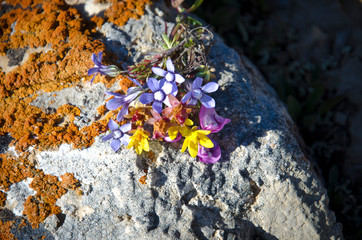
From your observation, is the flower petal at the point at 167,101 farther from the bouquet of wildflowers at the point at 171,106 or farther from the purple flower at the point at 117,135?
the purple flower at the point at 117,135

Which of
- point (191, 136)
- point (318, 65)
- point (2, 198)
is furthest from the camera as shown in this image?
point (318, 65)

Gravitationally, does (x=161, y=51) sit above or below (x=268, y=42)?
above

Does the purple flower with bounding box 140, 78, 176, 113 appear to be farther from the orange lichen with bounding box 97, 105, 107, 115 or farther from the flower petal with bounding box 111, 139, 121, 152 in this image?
the orange lichen with bounding box 97, 105, 107, 115

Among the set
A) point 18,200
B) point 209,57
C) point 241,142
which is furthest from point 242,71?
point 18,200

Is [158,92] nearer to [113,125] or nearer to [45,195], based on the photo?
[113,125]

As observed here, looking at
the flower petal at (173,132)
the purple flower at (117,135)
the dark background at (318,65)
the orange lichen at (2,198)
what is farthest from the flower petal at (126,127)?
the dark background at (318,65)

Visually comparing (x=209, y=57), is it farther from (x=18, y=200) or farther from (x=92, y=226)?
(x=18, y=200)

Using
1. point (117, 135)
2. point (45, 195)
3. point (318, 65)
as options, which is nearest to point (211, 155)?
point (117, 135)
